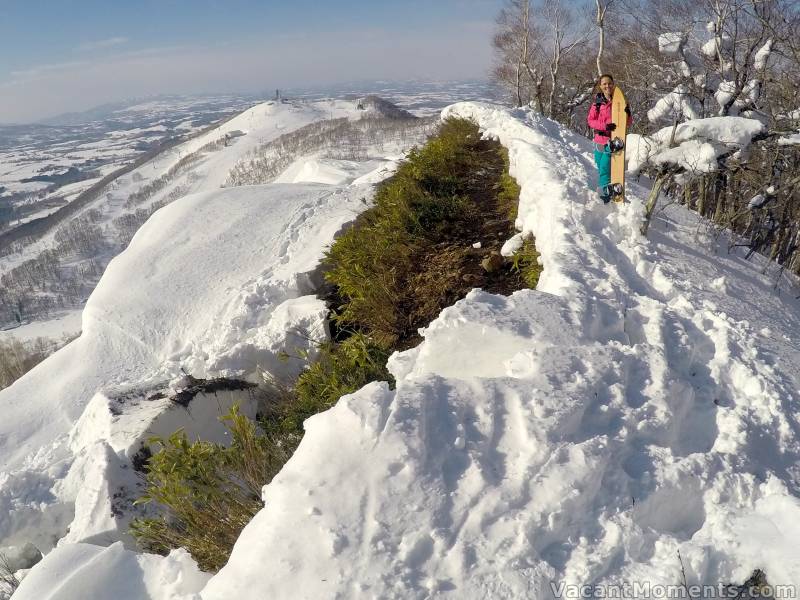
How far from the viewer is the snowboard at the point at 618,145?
509cm

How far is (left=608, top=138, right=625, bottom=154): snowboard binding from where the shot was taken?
5109mm

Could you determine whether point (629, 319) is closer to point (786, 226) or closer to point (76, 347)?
point (786, 226)

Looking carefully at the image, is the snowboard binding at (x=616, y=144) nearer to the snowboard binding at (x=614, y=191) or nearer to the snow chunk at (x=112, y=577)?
the snowboard binding at (x=614, y=191)

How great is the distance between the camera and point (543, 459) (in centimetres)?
201

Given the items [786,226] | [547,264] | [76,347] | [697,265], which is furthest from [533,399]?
[76,347]

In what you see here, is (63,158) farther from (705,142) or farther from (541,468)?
(541,468)

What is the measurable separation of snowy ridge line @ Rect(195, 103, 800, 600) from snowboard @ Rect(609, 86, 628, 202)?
2.40 m

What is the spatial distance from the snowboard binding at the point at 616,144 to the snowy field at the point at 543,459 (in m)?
0.93

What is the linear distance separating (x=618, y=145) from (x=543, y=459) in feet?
13.9

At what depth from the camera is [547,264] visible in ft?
12.7

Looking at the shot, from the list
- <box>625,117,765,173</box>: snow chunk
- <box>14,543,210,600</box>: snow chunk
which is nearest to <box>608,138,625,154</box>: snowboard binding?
<box>625,117,765,173</box>: snow chunk

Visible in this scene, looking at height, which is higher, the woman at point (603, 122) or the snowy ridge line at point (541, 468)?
the woman at point (603, 122)

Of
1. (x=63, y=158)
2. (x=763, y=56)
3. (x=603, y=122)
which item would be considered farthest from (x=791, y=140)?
(x=63, y=158)

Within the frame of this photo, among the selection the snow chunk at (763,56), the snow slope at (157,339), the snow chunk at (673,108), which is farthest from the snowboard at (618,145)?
the snow chunk at (763,56)
